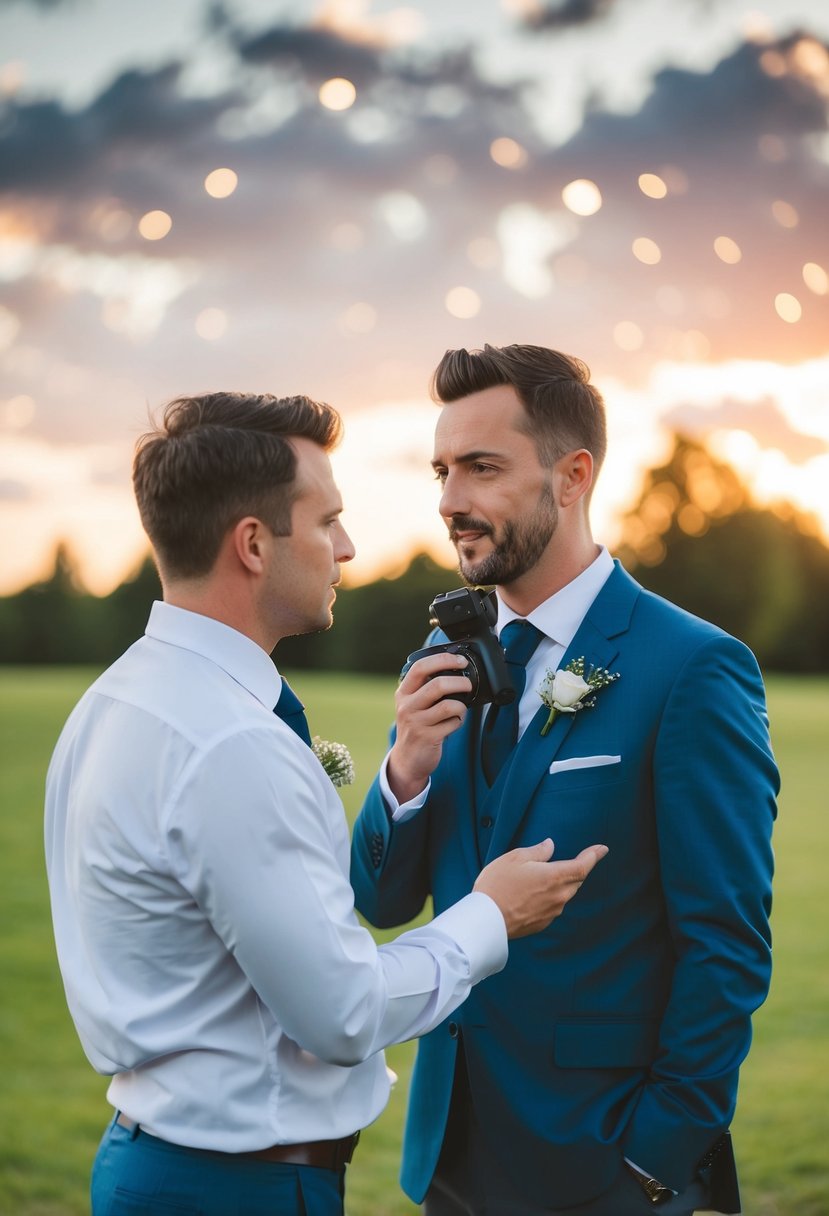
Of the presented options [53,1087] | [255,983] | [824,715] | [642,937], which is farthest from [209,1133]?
[824,715]

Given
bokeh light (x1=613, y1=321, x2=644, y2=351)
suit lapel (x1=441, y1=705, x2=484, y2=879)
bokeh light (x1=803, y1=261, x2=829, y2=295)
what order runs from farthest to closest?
bokeh light (x1=613, y1=321, x2=644, y2=351)
bokeh light (x1=803, y1=261, x2=829, y2=295)
suit lapel (x1=441, y1=705, x2=484, y2=879)

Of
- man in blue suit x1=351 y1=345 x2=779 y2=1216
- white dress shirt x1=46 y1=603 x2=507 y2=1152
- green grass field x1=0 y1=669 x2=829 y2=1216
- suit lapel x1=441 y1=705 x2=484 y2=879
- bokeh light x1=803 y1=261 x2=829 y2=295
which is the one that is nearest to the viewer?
white dress shirt x1=46 y1=603 x2=507 y2=1152

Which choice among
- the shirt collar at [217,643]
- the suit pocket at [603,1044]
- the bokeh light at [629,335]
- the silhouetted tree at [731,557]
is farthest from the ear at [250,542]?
the silhouetted tree at [731,557]

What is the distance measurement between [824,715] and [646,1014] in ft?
116

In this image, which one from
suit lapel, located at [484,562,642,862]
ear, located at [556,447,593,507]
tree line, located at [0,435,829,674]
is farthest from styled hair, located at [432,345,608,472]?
tree line, located at [0,435,829,674]

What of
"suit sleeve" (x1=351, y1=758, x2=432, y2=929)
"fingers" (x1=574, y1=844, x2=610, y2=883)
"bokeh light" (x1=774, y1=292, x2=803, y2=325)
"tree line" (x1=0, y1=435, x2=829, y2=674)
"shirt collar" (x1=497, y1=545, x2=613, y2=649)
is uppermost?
"bokeh light" (x1=774, y1=292, x2=803, y2=325)

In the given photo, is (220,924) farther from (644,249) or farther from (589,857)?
(644,249)

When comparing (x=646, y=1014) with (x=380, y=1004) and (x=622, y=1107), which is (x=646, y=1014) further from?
(x=380, y=1004)

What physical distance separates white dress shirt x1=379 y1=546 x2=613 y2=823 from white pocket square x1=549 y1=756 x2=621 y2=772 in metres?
→ 0.26

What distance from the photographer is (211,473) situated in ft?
7.11

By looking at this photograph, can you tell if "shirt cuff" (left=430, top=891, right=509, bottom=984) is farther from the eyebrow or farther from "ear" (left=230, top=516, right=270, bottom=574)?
the eyebrow

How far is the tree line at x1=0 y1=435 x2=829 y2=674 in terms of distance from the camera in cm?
5159

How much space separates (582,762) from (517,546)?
0.65 metres

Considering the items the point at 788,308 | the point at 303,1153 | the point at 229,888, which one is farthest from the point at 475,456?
the point at 303,1153
